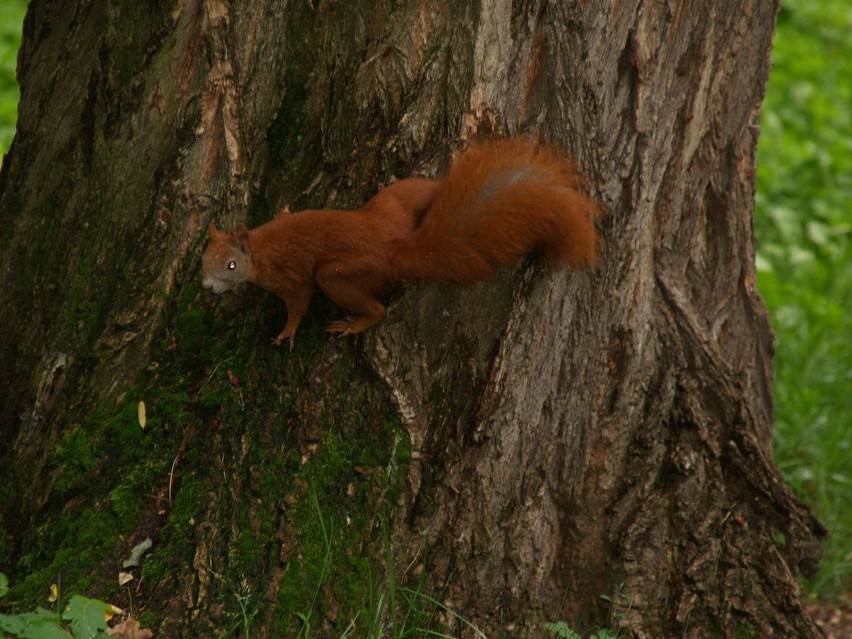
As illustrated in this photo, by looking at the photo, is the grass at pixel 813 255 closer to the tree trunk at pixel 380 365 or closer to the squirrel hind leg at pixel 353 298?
the tree trunk at pixel 380 365

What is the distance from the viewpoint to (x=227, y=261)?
2672 millimetres

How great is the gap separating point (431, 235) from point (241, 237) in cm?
51

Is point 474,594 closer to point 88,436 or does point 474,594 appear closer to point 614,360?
point 614,360

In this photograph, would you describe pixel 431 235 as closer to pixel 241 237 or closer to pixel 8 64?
pixel 241 237

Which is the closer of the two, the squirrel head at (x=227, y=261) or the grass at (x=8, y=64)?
the squirrel head at (x=227, y=261)

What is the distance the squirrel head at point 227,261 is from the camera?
2.68 m

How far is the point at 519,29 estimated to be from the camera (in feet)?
8.78

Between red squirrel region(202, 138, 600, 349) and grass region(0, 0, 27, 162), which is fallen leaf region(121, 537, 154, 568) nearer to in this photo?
red squirrel region(202, 138, 600, 349)

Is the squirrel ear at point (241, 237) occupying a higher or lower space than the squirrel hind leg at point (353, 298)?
higher

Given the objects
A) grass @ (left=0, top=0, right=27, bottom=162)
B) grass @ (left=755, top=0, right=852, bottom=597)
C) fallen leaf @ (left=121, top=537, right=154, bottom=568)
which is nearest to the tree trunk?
fallen leaf @ (left=121, top=537, right=154, bottom=568)

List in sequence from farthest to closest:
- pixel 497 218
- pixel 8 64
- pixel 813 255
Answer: pixel 8 64 → pixel 813 255 → pixel 497 218

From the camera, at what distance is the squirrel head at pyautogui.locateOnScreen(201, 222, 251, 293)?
2.68 meters

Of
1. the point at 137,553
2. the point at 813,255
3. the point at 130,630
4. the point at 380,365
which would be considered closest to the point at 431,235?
the point at 380,365

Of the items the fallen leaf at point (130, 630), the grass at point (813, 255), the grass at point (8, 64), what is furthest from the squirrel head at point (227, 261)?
the grass at point (8, 64)
